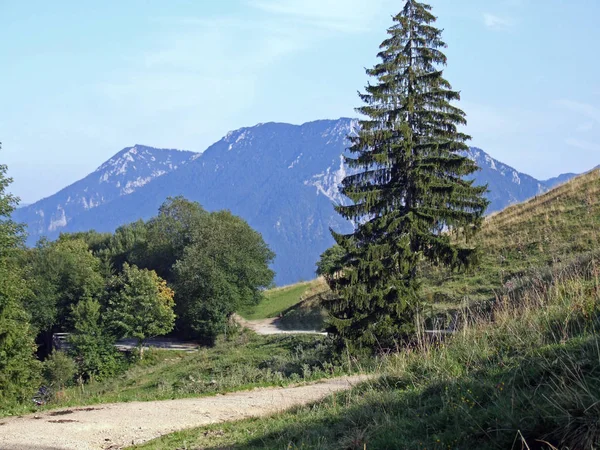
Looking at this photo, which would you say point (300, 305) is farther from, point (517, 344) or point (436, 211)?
point (517, 344)

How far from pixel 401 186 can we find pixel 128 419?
13.4m

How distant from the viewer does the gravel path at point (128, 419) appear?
25.4 feet

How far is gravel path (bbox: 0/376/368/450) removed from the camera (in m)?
7.73

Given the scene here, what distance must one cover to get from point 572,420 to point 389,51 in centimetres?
1775

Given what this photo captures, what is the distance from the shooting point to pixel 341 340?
702 inches

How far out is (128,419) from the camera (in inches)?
341

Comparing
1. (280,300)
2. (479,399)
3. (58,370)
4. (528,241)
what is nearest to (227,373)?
(479,399)

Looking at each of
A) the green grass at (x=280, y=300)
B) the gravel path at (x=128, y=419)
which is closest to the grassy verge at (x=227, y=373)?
the gravel path at (x=128, y=419)

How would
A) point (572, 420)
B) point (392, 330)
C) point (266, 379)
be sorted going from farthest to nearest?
point (392, 330) < point (266, 379) < point (572, 420)

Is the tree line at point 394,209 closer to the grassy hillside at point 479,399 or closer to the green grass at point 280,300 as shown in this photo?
the grassy hillside at point 479,399

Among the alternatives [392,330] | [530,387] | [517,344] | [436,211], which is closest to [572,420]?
[530,387]

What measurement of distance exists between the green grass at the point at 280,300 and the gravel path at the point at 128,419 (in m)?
35.3

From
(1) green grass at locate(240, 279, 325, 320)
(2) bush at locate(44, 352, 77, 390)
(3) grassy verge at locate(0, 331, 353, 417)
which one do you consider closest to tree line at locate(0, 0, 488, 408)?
(3) grassy verge at locate(0, 331, 353, 417)

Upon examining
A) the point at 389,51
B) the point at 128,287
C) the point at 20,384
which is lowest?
the point at 20,384
